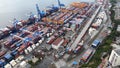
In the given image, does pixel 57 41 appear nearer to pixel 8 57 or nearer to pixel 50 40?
pixel 50 40

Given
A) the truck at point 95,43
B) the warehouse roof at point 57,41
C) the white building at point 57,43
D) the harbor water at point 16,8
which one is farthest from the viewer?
the harbor water at point 16,8

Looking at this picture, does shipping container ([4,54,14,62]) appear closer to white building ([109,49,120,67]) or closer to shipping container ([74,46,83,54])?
shipping container ([74,46,83,54])

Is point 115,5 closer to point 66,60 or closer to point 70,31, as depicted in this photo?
point 70,31

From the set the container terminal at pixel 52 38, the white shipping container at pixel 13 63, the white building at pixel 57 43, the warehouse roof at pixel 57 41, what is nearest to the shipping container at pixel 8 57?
the container terminal at pixel 52 38

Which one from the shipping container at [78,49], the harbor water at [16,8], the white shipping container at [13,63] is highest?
the harbor water at [16,8]

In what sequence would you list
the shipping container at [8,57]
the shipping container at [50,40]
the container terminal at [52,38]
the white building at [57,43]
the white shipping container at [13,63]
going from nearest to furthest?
the white shipping container at [13,63] < the container terminal at [52,38] < the shipping container at [8,57] < the white building at [57,43] < the shipping container at [50,40]

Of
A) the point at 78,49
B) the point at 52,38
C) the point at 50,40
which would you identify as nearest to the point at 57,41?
the point at 50,40

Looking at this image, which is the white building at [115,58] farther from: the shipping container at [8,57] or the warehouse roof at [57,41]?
the shipping container at [8,57]

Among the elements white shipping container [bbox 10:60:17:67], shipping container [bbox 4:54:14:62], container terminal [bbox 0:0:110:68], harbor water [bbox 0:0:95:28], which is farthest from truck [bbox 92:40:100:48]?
harbor water [bbox 0:0:95:28]

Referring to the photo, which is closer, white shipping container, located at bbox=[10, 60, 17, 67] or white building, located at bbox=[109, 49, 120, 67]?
white building, located at bbox=[109, 49, 120, 67]
